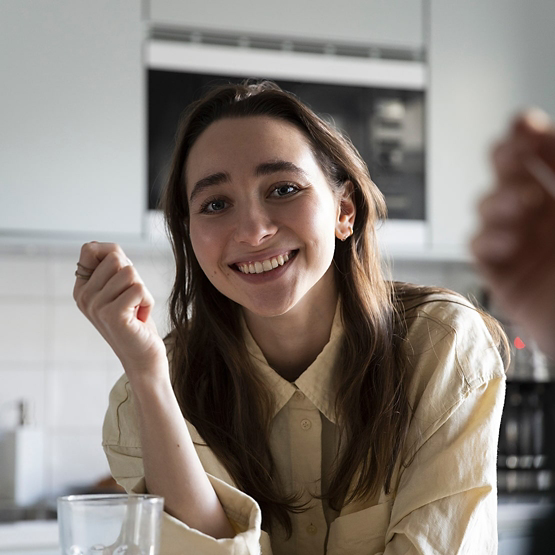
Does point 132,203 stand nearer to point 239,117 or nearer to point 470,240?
point 239,117

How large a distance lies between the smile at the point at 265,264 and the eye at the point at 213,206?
9 cm

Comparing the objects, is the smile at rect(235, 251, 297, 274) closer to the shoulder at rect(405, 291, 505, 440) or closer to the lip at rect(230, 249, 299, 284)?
the lip at rect(230, 249, 299, 284)

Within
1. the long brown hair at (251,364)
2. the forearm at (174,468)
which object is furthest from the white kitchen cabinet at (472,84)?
the forearm at (174,468)

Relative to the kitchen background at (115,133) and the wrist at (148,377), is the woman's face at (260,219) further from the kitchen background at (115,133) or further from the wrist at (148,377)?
the kitchen background at (115,133)

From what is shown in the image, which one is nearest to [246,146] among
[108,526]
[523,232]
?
[108,526]

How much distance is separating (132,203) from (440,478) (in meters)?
1.44

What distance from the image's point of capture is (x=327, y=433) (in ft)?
4.13

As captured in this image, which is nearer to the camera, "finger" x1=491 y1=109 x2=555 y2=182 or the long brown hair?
"finger" x1=491 y1=109 x2=555 y2=182

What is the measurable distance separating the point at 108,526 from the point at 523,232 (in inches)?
15.3

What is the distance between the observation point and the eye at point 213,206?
1.20m

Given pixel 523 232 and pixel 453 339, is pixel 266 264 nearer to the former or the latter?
pixel 453 339

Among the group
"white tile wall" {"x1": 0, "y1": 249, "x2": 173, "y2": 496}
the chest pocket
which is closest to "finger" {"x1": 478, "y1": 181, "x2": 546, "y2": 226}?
the chest pocket

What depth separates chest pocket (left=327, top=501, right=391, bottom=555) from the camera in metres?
1.13

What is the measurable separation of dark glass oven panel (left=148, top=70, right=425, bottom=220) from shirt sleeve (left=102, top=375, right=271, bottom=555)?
3.92 feet
